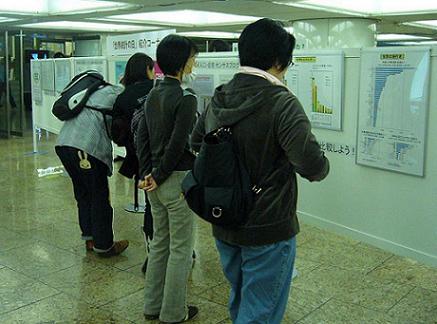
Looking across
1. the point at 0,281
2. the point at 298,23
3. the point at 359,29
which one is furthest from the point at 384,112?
the point at 298,23

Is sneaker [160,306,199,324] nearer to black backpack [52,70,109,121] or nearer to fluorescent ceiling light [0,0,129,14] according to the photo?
black backpack [52,70,109,121]

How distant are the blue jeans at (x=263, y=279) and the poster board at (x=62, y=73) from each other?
5.67 metres

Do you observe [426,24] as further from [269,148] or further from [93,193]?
[269,148]

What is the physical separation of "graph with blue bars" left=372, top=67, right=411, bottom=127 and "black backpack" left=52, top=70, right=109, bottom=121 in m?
2.02

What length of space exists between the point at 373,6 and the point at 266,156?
4.09 meters

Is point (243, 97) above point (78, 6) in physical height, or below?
below

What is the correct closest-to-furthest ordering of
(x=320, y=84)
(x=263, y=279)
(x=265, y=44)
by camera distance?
(x=265, y=44) < (x=263, y=279) < (x=320, y=84)

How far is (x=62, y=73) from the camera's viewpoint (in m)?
7.41

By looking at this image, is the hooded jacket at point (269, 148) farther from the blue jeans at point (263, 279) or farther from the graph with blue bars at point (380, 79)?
the graph with blue bars at point (380, 79)

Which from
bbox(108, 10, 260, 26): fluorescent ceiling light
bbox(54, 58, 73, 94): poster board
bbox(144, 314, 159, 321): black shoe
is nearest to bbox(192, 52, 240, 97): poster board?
bbox(144, 314, 159, 321): black shoe

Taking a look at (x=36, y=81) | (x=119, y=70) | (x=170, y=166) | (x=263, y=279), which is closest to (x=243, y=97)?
(x=263, y=279)

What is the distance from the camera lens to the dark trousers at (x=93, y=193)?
3.86 meters

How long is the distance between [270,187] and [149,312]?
1505mm

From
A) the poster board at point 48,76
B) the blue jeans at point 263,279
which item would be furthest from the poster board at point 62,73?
the blue jeans at point 263,279
